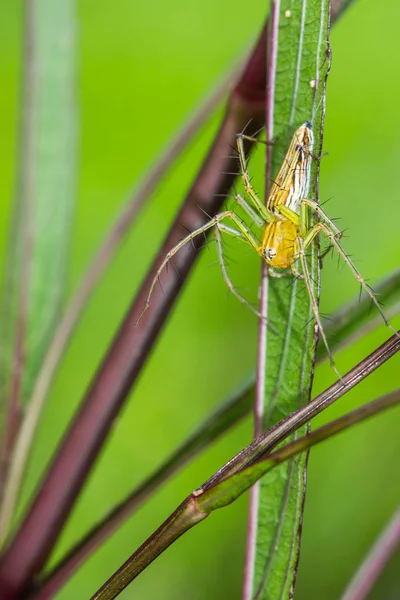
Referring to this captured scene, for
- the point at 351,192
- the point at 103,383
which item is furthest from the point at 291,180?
the point at 351,192

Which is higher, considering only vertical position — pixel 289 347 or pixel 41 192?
pixel 41 192

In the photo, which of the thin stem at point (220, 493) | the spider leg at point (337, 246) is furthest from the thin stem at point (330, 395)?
the spider leg at point (337, 246)

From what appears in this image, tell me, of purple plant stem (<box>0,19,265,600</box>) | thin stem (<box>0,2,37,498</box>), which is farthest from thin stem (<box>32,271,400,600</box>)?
thin stem (<box>0,2,37,498</box>)

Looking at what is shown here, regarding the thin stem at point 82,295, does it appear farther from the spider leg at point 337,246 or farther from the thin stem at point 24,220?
the spider leg at point 337,246

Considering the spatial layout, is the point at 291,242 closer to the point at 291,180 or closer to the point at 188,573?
the point at 291,180

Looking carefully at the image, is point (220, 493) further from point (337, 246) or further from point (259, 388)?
point (337, 246)

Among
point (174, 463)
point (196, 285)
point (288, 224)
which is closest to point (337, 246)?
point (288, 224)

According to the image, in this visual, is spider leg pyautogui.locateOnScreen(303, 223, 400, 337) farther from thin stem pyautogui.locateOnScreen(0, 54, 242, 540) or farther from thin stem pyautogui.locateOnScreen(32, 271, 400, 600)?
thin stem pyautogui.locateOnScreen(0, 54, 242, 540)
